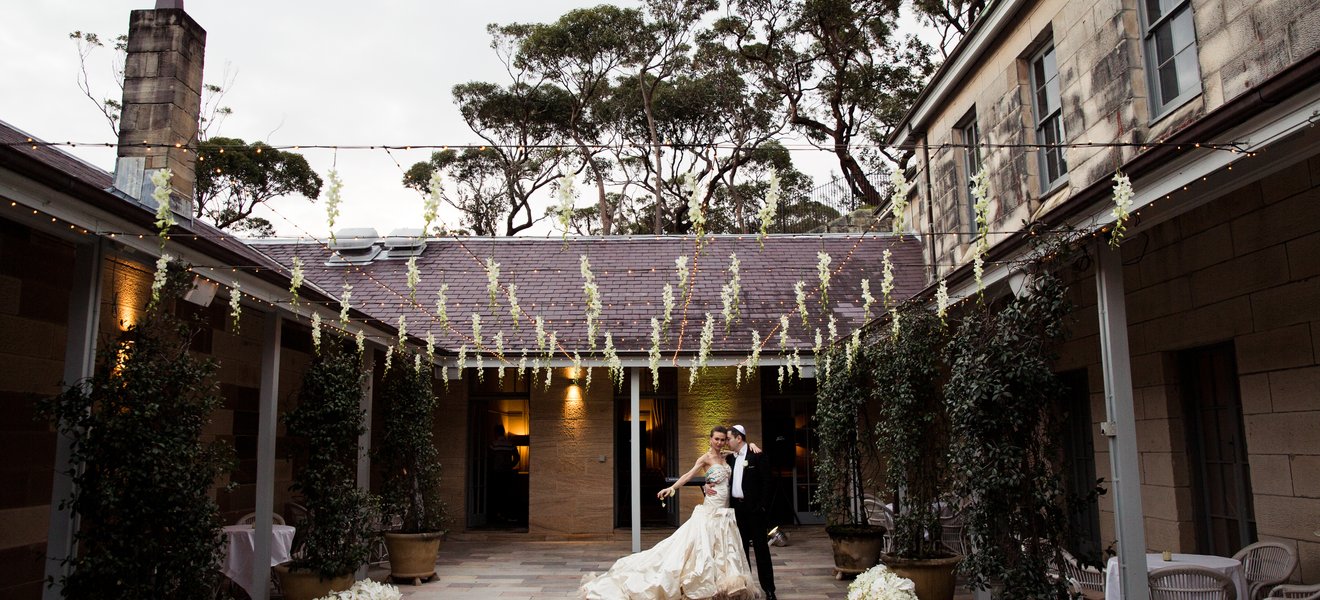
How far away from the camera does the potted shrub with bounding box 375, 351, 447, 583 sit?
875 cm

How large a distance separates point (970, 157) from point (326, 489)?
878 centimetres

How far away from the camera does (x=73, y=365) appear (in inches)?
195

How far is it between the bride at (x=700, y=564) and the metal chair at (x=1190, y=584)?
3303 millimetres

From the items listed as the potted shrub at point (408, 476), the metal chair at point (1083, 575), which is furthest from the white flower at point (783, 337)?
the metal chair at point (1083, 575)

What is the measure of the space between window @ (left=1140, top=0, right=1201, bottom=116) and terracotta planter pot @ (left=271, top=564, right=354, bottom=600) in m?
7.78

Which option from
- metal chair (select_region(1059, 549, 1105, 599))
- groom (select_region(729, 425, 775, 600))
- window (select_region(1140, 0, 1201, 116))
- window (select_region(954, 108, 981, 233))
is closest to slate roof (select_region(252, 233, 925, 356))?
window (select_region(954, 108, 981, 233))

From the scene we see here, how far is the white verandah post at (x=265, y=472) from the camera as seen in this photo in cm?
698

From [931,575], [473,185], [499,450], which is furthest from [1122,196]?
[473,185]

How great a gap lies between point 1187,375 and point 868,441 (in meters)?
3.01

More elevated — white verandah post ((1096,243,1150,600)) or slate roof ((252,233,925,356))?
slate roof ((252,233,925,356))

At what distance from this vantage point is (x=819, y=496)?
9203mm

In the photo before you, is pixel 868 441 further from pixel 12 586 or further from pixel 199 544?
pixel 12 586

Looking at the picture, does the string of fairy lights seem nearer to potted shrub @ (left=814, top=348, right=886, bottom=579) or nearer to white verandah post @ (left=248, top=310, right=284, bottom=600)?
white verandah post @ (left=248, top=310, right=284, bottom=600)

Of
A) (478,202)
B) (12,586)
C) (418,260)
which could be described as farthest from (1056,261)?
(478,202)
